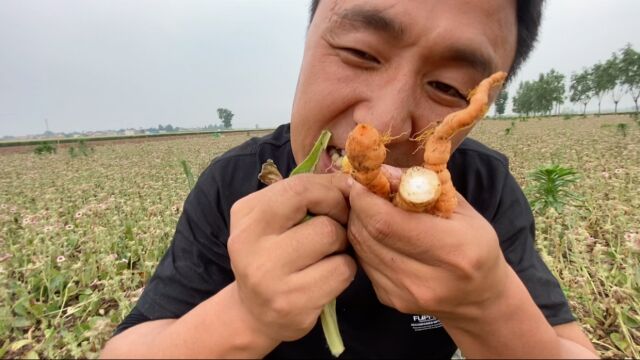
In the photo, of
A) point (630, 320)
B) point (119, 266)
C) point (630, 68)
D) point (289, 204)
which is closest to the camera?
point (289, 204)

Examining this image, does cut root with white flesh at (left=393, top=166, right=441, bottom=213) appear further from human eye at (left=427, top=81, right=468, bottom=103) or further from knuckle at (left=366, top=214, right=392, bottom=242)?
human eye at (left=427, top=81, right=468, bottom=103)

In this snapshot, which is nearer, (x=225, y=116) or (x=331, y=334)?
(x=331, y=334)

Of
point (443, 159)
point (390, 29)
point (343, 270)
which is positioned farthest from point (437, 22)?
point (343, 270)

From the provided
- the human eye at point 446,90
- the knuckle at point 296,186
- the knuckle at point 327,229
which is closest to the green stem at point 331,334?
the knuckle at point 327,229

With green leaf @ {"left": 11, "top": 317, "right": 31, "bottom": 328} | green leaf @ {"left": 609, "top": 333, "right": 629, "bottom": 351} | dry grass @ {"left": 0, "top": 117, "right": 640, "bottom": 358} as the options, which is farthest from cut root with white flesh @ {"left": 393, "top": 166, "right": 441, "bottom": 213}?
green leaf @ {"left": 11, "top": 317, "right": 31, "bottom": 328}

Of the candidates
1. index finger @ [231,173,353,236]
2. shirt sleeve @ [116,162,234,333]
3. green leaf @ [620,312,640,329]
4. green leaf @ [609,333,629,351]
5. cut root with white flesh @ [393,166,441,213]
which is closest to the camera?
cut root with white flesh @ [393,166,441,213]

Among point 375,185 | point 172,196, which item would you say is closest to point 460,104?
point 375,185

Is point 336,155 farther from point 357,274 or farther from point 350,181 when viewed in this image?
point 357,274
